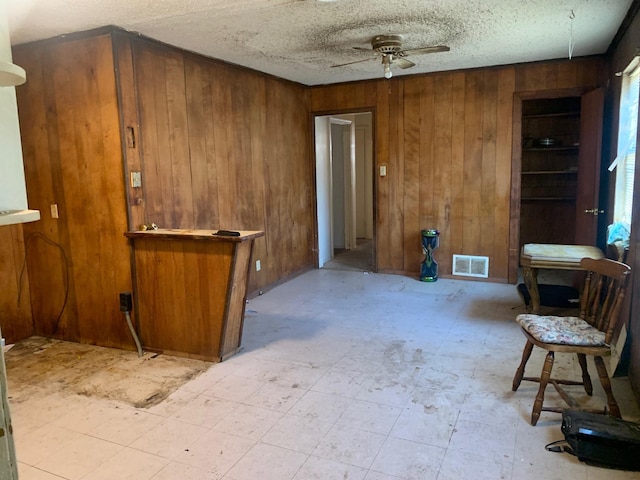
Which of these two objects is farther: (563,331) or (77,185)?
(77,185)

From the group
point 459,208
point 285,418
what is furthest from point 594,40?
point 285,418

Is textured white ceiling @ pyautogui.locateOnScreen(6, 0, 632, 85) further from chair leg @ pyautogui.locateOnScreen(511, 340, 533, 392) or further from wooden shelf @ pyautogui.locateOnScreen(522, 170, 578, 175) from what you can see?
chair leg @ pyautogui.locateOnScreen(511, 340, 533, 392)

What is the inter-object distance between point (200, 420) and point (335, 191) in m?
5.34

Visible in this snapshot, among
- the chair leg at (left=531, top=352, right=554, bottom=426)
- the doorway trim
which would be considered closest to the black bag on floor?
the chair leg at (left=531, top=352, right=554, bottom=426)

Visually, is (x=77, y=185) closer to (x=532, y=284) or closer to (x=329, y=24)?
(x=329, y=24)

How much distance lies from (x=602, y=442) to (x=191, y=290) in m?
2.52

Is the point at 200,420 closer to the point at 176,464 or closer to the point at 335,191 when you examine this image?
the point at 176,464

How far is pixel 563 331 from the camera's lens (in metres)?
2.45

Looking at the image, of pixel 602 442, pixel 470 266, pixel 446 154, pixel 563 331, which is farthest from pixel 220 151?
pixel 602 442

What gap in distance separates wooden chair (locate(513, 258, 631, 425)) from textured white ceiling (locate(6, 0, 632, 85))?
183cm

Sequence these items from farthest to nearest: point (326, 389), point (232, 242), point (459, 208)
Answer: point (459, 208)
point (232, 242)
point (326, 389)

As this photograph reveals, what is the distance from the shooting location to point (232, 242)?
308 cm

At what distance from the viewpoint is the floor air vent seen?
5352 millimetres

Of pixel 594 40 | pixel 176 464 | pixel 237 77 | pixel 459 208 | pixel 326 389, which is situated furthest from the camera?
pixel 459 208
